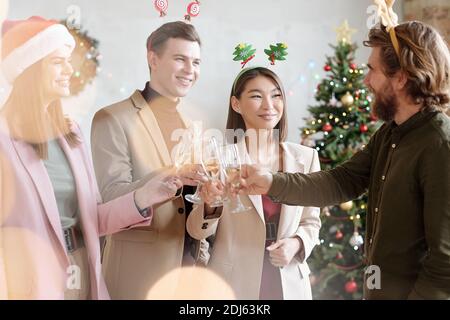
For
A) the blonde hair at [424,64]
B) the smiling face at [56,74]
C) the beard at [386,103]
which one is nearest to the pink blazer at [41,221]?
the smiling face at [56,74]

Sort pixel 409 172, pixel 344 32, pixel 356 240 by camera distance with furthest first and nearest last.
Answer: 1. pixel 356 240
2. pixel 344 32
3. pixel 409 172

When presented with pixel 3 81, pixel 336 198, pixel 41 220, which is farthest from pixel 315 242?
pixel 3 81

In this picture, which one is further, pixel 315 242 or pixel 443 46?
pixel 315 242

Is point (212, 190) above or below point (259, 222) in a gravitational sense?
above

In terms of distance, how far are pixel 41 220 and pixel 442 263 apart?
1.34 m

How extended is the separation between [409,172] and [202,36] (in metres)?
0.96

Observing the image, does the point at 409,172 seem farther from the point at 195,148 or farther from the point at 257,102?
the point at 195,148

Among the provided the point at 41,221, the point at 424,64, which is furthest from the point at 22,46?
→ the point at 424,64

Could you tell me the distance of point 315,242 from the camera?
96.4 inches

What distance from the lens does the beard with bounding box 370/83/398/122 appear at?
2.03m

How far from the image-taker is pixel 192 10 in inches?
91.1

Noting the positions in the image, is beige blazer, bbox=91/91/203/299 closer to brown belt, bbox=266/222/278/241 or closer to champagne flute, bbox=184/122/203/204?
champagne flute, bbox=184/122/203/204

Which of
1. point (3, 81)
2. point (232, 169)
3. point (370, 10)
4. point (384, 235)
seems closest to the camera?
point (384, 235)
